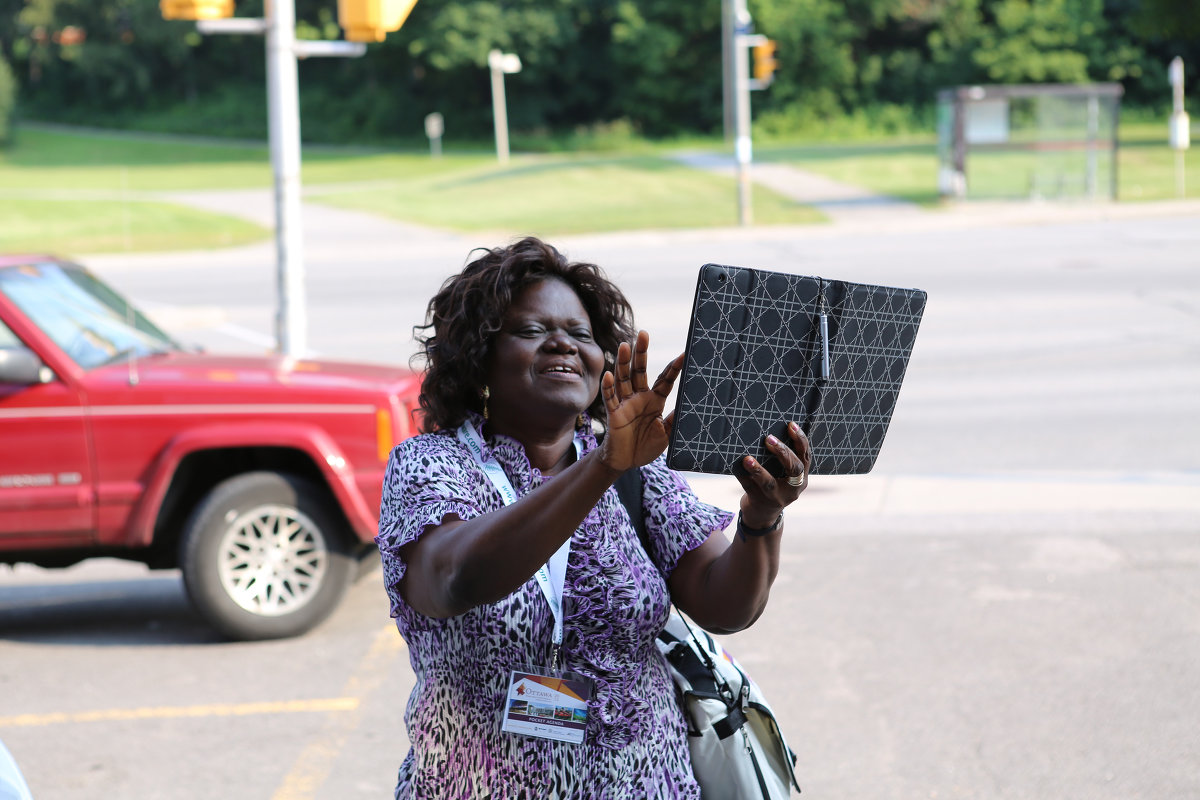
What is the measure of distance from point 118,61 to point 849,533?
3054 inches

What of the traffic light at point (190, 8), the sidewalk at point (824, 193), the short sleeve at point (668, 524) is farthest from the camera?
the sidewalk at point (824, 193)

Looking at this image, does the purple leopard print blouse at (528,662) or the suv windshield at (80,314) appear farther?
the suv windshield at (80,314)

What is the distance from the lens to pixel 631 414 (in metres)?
2.14

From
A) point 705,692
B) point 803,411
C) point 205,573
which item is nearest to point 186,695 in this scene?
point 205,573

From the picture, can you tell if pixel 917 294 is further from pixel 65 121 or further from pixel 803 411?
pixel 65 121

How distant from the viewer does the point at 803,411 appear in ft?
7.72

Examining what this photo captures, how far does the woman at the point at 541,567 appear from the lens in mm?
2494

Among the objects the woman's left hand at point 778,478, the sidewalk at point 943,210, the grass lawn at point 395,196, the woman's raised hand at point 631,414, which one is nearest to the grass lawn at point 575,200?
the grass lawn at point 395,196

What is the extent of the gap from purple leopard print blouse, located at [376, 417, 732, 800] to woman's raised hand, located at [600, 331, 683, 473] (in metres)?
0.40

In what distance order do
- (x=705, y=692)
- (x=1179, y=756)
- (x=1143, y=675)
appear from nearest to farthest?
(x=705, y=692) → (x=1179, y=756) → (x=1143, y=675)

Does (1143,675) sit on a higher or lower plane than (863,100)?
lower

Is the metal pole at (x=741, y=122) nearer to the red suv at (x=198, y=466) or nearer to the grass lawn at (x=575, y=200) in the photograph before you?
the grass lawn at (x=575, y=200)

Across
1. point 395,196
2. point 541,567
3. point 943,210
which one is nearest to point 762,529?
point 541,567

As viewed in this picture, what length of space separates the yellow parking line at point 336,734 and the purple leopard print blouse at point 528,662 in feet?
7.73
